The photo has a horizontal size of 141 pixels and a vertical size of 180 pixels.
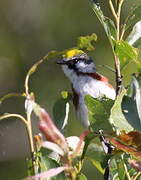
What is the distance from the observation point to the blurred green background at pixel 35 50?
16.7 ft

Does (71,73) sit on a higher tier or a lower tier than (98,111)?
higher

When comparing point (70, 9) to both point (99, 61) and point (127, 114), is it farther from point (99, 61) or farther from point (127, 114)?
point (127, 114)

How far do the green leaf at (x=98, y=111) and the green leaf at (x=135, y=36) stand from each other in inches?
9.3

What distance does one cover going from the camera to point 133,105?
1.34 meters

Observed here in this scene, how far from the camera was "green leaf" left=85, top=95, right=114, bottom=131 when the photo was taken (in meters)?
1.49

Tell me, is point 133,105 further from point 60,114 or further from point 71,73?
point 71,73

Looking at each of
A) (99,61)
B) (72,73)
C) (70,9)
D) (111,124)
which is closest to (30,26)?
(70,9)

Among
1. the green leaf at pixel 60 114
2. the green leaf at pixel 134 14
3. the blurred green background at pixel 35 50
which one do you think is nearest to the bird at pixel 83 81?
the green leaf at pixel 60 114

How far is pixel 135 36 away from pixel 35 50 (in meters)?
3.97

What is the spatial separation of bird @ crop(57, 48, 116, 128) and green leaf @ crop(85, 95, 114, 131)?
1527mm

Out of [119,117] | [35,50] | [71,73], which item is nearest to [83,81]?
[71,73]

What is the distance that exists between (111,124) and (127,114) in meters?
0.16

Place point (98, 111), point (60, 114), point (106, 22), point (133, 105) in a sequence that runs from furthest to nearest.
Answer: point (60, 114), point (106, 22), point (98, 111), point (133, 105)

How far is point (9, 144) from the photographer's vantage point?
5188 mm
